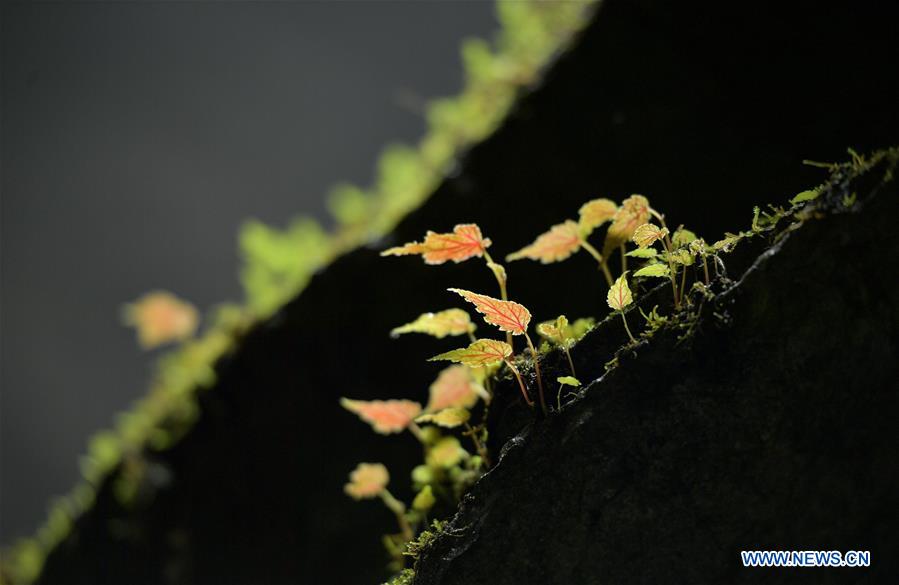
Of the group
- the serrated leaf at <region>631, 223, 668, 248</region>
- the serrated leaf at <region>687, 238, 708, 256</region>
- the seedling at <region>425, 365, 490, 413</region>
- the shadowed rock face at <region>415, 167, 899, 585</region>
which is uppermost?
the seedling at <region>425, 365, 490, 413</region>

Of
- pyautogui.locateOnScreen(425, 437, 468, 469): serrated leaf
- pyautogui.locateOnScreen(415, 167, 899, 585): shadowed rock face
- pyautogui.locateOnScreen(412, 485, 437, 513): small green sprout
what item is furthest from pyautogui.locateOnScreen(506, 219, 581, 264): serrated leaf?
pyautogui.locateOnScreen(412, 485, 437, 513): small green sprout

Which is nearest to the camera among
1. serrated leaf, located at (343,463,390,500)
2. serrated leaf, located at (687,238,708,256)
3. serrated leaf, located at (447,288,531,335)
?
serrated leaf, located at (447,288,531,335)

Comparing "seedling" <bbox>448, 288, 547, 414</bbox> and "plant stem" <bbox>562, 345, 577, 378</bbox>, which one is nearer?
"seedling" <bbox>448, 288, 547, 414</bbox>

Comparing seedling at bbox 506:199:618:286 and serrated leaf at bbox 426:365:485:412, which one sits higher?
seedling at bbox 506:199:618:286

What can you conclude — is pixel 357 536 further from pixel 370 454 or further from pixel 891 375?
pixel 891 375

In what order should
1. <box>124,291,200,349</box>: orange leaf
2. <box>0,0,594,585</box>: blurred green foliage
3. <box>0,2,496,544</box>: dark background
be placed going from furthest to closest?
<box>0,2,496,544</box>: dark background < <box>124,291,200,349</box>: orange leaf < <box>0,0,594,585</box>: blurred green foliage

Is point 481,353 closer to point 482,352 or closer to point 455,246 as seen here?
point 482,352

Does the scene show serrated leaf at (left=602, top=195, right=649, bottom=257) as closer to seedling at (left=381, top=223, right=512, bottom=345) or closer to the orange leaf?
seedling at (left=381, top=223, right=512, bottom=345)

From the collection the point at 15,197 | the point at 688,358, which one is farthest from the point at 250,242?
the point at 15,197
